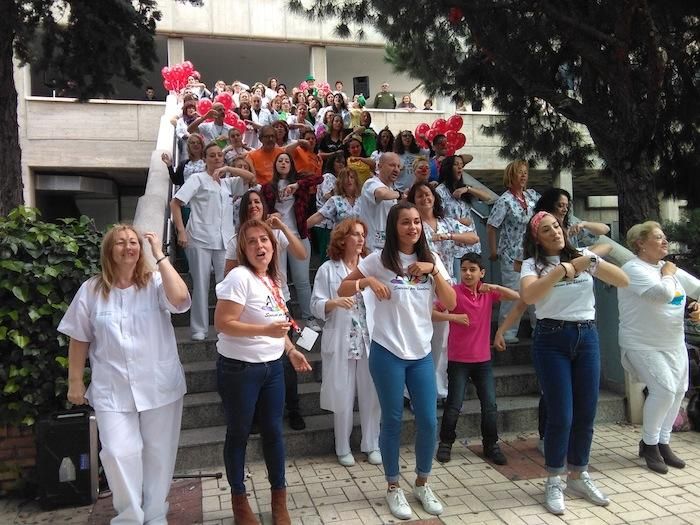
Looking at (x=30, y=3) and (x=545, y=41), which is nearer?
(x=30, y=3)

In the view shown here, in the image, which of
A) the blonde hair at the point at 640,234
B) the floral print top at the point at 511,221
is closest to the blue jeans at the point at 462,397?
the blonde hair at the point at 640,234

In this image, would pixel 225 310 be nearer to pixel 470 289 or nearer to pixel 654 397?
pixel 470 289

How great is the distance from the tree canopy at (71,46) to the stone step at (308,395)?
9.05ft

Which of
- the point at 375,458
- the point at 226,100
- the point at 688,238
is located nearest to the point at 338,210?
the point at 375,458

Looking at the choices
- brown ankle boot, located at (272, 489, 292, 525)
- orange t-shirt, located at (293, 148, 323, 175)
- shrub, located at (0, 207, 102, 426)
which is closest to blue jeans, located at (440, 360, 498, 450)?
brown ankle boot, located at (272, 489, 292, 525)

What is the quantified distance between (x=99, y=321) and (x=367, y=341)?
200cm

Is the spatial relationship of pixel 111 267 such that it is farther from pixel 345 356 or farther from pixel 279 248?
pixel 345 356

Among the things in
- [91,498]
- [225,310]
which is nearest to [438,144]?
[225,310]

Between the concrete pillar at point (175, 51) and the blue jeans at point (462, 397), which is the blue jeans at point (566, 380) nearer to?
the blue jeans at point (462, 397)

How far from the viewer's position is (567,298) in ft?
12.3

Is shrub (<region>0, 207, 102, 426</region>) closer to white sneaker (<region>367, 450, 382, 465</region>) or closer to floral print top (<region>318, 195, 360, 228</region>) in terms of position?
white sneaker (<region>367, 450, 382, 465</region>)

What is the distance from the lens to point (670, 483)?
4145mm

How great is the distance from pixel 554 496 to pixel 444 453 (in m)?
1.05

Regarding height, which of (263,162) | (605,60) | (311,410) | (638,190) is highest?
(605,60)
